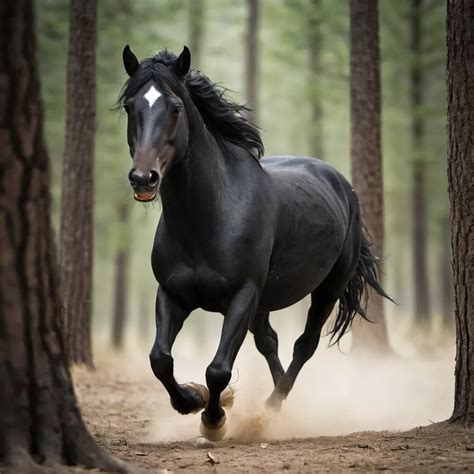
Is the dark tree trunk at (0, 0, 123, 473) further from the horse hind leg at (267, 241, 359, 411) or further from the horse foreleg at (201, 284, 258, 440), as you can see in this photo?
the horse hind leg at (267, 241, 359, 411)

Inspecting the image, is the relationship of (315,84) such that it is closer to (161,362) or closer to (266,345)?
(266,345)

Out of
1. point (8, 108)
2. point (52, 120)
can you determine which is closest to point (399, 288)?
point (52, 120)

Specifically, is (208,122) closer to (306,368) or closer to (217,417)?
(217,417)

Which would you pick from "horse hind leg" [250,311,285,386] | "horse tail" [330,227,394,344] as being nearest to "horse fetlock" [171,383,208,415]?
"horse hind leg" [250,311,285,386]

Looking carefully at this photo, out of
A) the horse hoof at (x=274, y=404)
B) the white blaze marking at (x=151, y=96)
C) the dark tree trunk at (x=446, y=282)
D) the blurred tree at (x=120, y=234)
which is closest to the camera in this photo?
the white blaze marking at (x=151, y=96)

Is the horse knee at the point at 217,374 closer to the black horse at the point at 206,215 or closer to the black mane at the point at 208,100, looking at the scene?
the black horse at the point at 206,215

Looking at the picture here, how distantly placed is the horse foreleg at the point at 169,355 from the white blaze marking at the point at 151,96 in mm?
1643

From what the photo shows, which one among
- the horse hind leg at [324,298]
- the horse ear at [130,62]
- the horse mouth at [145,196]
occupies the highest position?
the horse ear at [130,62]

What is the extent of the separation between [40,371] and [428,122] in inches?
727

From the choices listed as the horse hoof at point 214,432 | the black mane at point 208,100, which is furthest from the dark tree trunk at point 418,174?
the horse hoof at point 214,432

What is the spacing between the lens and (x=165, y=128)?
5.25 meters

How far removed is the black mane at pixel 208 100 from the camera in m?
5.43

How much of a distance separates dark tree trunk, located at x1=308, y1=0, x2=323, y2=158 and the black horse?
37.4ft

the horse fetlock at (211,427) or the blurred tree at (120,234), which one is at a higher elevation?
the blurred tree at (120,234)
